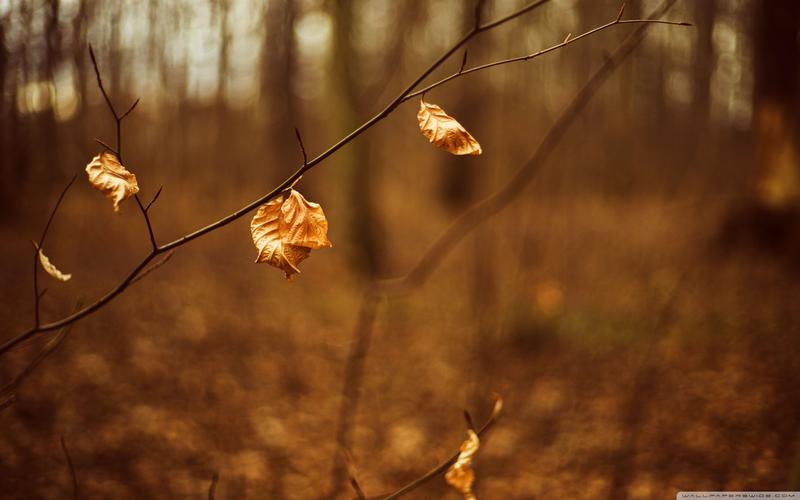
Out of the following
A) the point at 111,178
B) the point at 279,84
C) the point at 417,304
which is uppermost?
the point at 111,178

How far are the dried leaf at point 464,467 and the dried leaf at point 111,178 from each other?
84 centimetres

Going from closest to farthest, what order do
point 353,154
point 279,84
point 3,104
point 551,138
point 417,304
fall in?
point 551,138
point 3,104
point 417,304
point 353,154
point 279,84

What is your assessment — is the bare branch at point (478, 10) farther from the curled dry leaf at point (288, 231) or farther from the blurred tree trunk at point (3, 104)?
the blurred tree trunk at point (3, 104)

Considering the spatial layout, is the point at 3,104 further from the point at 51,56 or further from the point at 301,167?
the point at 301,167

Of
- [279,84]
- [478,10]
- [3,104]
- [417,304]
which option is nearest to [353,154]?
[417,304]

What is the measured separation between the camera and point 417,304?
6.18m

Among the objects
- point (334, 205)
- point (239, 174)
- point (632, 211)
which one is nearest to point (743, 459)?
point (334, 205)

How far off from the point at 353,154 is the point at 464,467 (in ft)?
19.4

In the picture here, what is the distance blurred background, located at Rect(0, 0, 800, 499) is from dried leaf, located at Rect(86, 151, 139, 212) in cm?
89

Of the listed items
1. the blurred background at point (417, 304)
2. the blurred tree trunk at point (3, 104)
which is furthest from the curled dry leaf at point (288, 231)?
the blurred tree trunk at point (3, 104)

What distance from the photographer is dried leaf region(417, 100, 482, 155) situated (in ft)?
2.94

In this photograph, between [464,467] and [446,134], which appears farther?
[464,467]

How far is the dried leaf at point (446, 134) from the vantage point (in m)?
0.90

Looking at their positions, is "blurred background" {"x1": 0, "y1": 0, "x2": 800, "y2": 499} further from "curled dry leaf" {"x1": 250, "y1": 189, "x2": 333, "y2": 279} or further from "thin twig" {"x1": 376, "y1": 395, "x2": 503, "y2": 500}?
"curled dry leaf" {"x1": 250, "y1": 189, "x2": 333, "y2": 279}
